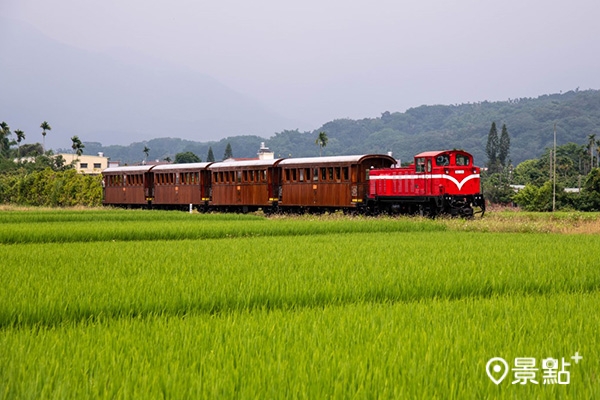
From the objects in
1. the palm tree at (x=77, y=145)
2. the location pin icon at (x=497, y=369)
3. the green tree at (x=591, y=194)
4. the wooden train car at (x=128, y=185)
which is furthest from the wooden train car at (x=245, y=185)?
the palm tree at (x=77, y=145)

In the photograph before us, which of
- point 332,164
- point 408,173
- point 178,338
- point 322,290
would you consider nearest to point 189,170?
point 332,164

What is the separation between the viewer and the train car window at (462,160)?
3378 cm

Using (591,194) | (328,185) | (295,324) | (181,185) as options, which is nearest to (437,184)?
(328,185)

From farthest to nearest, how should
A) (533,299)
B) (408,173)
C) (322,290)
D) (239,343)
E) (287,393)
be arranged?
1. (408,173)
2. (322,290)
3. (533,299)
4. (239,343)
5. (287,393)

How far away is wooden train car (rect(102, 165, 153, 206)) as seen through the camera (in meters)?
53.5

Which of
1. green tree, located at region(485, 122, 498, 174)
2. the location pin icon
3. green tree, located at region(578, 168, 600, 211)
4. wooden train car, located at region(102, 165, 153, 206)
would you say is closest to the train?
wooden train car, located at region(102, 165, 153, 206)

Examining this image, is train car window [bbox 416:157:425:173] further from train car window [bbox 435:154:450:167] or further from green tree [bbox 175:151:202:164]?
green tree [bbox 175:151:202:164]

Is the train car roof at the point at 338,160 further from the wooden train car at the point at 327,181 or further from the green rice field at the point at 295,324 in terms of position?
the green rice field at the point at 295,324

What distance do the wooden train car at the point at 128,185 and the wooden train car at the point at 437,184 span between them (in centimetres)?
2410

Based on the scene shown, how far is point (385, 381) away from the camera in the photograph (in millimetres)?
4641

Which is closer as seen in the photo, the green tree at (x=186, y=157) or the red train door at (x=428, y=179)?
the red train door at (x=428, y=179)

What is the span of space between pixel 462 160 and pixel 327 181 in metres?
7.53

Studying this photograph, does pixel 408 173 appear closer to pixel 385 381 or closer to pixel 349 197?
pixel 349 197

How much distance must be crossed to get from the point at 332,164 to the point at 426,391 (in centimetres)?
3340
